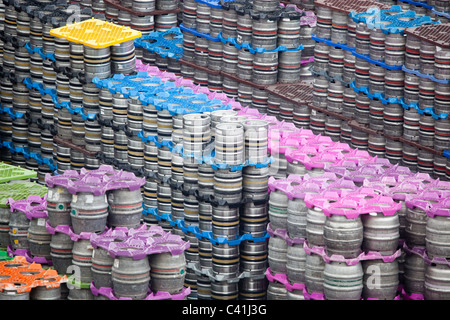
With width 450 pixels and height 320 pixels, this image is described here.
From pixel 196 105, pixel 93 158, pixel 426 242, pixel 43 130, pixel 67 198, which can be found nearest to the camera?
pixel 426 242

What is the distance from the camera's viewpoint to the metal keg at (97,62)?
19.9 meters

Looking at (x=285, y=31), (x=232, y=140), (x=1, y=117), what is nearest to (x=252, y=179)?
(x=232, y=140)

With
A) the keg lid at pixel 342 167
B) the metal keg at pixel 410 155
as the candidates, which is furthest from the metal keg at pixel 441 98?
the keg lid at pixel 342 167

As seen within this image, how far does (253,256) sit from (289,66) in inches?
178

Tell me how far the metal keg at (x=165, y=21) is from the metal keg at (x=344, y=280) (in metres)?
Answer: 8.99

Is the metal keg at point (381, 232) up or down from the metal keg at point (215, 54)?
up

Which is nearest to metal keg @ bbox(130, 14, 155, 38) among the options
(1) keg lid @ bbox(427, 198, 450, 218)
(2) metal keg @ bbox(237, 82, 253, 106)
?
(2) metal keg @ bbox(237, 82, 253, 106)

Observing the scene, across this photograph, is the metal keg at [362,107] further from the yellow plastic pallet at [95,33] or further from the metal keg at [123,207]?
the metal keg at [123,207]

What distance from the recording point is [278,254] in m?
16.9

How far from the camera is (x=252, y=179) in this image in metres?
17.5

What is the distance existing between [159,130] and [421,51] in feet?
13.6

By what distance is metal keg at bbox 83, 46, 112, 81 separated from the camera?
19859 mm

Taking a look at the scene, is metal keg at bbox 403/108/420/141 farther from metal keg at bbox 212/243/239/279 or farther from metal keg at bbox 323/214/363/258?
metal keg at bbox 323/214/363/258

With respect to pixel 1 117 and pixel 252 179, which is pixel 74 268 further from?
pixel 1 117
